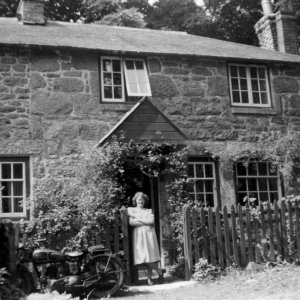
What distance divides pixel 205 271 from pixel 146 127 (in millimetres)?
3811

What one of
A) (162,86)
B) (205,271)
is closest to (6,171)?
(162,86)

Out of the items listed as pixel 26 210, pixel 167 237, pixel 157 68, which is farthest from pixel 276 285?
pixel 157 68

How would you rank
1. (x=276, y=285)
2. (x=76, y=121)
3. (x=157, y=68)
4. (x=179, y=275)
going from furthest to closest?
(x=157, y=68) → (x=76, y=121) → (x=179, y=275) → (x=276, y=285)

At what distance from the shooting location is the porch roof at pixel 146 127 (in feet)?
38.9

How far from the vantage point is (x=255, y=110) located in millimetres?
14039

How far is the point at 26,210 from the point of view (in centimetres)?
1185

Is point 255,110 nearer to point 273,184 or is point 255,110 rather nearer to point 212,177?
point 273,184

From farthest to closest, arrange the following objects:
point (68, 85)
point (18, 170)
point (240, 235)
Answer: point (68, 85), point (18, 170), point (240, 235)

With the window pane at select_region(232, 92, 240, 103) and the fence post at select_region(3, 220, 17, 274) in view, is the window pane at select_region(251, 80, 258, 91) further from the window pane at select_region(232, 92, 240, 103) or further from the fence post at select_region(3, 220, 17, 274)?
the fence post at select_region(3, 220, 17, 274)

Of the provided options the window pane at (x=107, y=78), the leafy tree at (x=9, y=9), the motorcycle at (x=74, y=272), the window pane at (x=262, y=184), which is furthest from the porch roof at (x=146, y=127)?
the leafy tree at (x=9, y=9)

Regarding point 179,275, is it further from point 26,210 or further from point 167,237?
point 26,210

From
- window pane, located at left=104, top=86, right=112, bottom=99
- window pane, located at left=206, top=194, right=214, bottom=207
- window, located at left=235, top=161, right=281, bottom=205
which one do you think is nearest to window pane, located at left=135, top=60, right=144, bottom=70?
window pane, located at left=104, top=86, right=112, bottom=99

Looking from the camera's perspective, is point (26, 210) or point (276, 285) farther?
point (26, 210)

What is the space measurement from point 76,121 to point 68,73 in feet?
4.33
